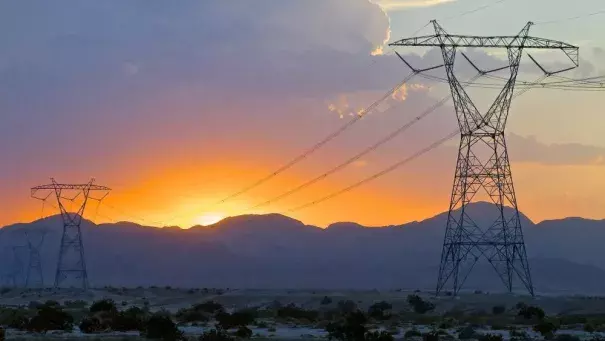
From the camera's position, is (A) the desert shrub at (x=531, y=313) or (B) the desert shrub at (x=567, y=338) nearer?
(B) the desert shrub at (x=567, y=338)

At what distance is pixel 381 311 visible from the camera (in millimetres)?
89750

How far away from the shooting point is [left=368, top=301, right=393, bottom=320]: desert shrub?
3384 inches

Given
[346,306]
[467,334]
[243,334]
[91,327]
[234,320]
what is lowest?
[467,334]

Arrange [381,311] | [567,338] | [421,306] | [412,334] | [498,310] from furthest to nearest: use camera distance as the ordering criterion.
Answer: [421,306] → [498,310] → [381,311] → [412,334] → [567,338]

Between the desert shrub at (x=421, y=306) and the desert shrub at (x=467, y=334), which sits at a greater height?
the desert shrub at (x=421, y=306)

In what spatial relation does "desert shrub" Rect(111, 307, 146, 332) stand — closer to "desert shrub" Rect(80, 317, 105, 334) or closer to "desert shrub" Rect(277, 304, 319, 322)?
"desert shrub" Rect(80, 317, 105, 334)

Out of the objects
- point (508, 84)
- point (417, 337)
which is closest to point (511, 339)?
point (417, 337)

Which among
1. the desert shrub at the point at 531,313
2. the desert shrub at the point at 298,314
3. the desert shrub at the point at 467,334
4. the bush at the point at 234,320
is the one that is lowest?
the desert shrub at the point at 467,334

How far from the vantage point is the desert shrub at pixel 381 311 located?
282 ft

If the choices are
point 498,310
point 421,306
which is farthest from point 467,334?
point 421,306

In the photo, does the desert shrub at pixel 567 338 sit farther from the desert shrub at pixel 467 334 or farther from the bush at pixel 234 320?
the bush at pixel 234 320

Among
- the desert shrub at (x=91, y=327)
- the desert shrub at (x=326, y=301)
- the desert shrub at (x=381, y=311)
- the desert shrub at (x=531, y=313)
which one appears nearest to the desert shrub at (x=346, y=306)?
the desert shrub at (x=381, y=311)

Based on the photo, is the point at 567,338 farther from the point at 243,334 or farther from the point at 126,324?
the point at 126,324

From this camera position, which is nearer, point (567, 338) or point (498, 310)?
point (567, 338)
